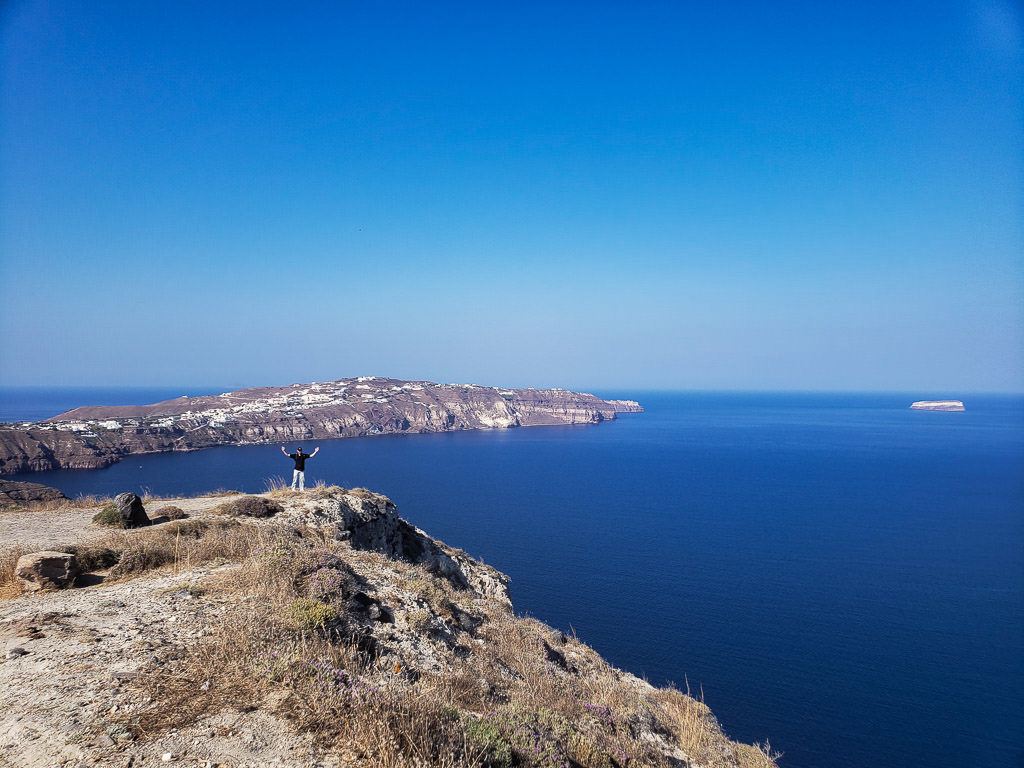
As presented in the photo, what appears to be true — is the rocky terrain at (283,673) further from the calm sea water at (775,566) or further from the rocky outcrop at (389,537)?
the calm sea water at (775,566)

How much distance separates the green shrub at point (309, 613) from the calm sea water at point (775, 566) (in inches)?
1054

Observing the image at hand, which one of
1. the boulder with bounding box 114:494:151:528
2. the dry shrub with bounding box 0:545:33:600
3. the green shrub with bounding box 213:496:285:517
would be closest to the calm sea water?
the green shrub with bounding box 213:496:285:517

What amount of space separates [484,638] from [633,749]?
4.27 meters

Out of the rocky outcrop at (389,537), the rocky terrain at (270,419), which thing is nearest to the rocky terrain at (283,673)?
the rocky outcrop at (389,537)

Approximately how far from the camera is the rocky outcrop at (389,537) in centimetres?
1570

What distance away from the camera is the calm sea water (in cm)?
2750

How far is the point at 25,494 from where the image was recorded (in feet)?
66.7

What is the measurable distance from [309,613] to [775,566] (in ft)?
170

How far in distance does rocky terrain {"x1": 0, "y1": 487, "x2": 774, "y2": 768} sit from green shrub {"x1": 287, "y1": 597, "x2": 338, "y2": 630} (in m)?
0.03

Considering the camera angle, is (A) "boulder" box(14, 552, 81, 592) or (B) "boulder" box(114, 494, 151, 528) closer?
(A) "boulder" box(14, 552, 81, 592)

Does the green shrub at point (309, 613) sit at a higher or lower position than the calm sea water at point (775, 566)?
higher

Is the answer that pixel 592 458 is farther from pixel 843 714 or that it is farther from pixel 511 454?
pixel 843 714

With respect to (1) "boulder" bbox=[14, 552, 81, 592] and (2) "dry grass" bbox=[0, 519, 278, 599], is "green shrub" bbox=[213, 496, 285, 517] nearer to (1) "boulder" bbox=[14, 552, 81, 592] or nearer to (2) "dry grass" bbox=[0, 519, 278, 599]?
(2) "dry grass" bbox=[0, 519, 278, 599]

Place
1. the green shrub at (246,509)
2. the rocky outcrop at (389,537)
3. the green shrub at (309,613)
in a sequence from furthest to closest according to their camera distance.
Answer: the rocky outcrop at (389,537) → the green shrub at (246,509) → the green shrub at (309,613)
